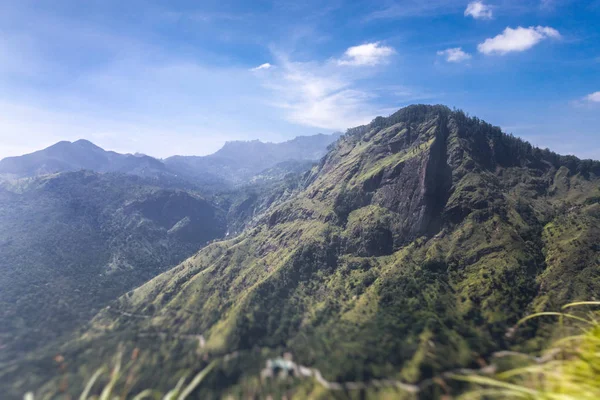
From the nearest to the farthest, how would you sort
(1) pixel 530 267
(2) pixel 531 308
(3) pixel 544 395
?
1. (3) pixel 544 395
2. (2) pixel 531 308
3. (1) pixel 530 267

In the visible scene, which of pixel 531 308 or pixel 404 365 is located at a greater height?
pixel 531 308

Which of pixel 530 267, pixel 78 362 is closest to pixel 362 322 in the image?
pixel 530 267

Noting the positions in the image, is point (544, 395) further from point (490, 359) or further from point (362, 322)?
point (362, 322)

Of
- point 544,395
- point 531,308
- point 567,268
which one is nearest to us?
point 544,395

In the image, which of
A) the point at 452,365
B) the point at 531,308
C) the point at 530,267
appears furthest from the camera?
the point at 530,267

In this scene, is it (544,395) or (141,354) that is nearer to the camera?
(544,395)

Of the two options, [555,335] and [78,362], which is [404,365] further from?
[78,362]

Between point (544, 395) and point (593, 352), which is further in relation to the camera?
point (593, 352)

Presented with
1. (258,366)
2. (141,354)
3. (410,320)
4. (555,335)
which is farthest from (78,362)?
(555,335)

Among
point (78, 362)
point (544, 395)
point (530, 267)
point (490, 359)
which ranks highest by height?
point (544, 395)
